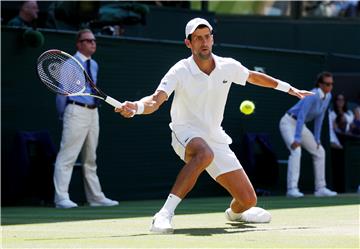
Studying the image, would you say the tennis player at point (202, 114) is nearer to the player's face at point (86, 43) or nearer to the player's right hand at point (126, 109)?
the player's right hand at point (126, 109)

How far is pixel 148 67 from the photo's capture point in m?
14.0

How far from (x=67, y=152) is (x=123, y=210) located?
133 cm

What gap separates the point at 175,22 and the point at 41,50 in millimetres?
4256

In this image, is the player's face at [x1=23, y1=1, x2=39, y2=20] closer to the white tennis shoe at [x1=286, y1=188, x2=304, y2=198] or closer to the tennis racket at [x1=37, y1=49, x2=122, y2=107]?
the white tennis shoe at [x1=286, y1=188, x2=304, y2=198]

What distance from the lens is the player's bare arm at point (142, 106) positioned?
24.1 ft

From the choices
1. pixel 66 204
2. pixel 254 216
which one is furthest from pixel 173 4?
pixel 254 216

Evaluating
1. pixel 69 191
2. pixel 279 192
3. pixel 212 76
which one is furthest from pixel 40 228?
pixel 279 192

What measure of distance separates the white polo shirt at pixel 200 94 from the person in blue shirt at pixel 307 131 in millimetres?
6171

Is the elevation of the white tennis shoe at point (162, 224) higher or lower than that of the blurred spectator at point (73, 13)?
lower

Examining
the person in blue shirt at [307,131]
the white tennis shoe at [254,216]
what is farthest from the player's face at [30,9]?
the white tennis shoe at [254,216]

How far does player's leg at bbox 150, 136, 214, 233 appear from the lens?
24.9ft

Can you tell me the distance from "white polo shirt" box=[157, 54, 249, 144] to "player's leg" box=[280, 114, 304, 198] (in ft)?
20.8

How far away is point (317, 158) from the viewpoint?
49.5 feet

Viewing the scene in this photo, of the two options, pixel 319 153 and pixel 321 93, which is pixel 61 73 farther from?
pixel 319 153
